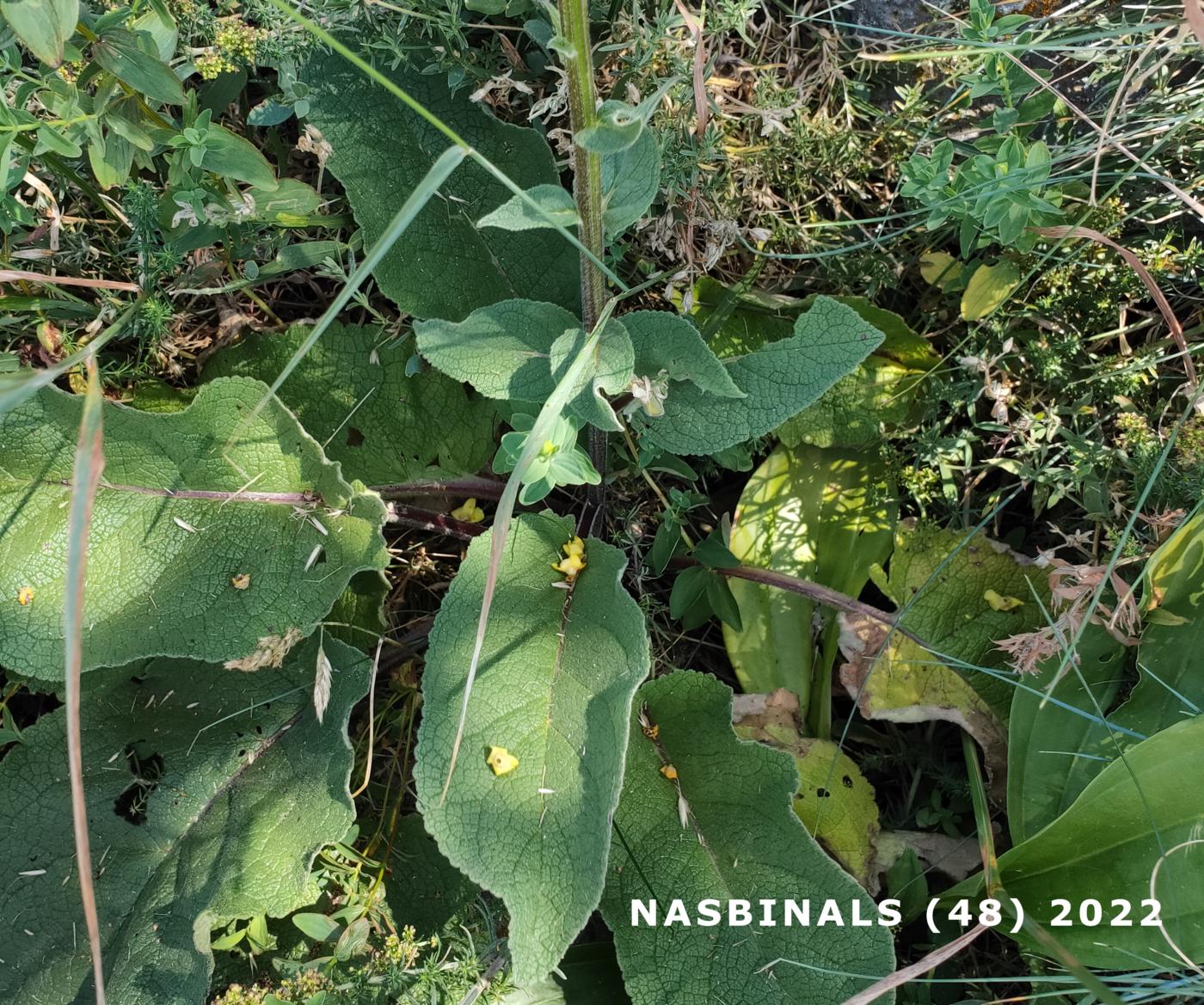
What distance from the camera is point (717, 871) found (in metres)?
1.80

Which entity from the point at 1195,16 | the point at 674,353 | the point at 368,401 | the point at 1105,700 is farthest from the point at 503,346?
the point at 1105,700

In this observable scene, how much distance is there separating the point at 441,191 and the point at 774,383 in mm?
800

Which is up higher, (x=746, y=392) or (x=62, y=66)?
(x=62, y=66)

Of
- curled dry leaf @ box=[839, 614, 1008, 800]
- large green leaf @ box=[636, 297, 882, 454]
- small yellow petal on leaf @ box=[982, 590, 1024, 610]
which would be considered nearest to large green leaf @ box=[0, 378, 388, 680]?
large green leaf @ box=[636, 297, 882, 454]

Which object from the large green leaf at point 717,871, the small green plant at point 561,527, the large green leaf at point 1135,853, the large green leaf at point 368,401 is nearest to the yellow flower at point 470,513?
the small green plant at point 561,527

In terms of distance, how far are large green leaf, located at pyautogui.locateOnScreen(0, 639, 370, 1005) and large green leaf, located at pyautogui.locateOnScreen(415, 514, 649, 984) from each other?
0.90 ft

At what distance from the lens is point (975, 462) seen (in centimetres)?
211

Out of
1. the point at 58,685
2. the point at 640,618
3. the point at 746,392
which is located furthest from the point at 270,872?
the point at 746,392

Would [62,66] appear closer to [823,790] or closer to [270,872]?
[270,872]

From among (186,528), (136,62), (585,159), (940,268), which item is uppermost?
(136,62)

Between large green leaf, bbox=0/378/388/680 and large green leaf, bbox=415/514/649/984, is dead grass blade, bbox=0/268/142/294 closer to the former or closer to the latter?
large green leaf, bbox=0/378/388/680

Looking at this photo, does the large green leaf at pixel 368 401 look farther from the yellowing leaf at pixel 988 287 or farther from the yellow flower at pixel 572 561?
the yellowing leaf at pixel 988 287

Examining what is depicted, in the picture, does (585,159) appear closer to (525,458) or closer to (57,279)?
(525,458)

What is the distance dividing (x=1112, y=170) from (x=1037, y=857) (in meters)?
1.34
